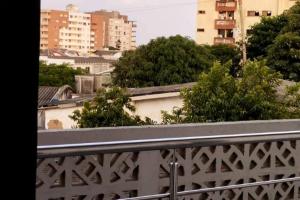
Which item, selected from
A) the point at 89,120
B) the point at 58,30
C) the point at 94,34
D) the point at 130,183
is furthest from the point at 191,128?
the point at 94,34

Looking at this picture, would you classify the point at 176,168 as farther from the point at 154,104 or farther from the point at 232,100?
the point at 154,104

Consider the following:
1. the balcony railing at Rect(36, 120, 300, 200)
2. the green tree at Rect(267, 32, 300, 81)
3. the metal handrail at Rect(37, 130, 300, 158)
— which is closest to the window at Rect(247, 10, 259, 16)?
the green tree at Rect(267, 32, 300, 81)

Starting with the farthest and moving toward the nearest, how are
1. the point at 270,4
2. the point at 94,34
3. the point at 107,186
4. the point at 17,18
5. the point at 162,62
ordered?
the point at 94,34
the point at 270,4
the point at 162,62
the point at 107,186
the point at 17,18

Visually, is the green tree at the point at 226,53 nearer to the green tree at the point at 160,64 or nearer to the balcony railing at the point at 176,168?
the green tree at the point at 160,64

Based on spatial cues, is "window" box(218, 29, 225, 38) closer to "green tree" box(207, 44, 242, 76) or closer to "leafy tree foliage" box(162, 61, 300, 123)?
"green tree" box(207, 44, 242, 76)

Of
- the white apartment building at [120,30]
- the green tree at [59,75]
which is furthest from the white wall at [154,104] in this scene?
the white apartment building at [120,30]

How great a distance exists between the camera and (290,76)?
15.5 meters

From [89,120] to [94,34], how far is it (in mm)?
51677

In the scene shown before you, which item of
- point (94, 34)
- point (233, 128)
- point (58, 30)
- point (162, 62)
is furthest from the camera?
point (94, 34)

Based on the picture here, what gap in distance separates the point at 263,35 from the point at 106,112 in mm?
14427

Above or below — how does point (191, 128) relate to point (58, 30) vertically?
below

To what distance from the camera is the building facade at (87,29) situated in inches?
2176

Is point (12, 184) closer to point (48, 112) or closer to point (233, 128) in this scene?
point (233, 128)

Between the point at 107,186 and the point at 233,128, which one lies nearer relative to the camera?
the point at 107,186
